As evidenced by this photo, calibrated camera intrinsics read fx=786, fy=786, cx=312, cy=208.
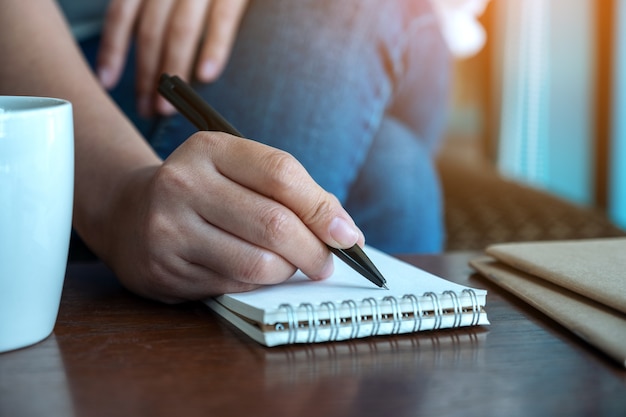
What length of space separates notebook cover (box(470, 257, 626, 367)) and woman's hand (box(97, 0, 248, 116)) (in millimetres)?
403

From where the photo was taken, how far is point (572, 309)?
49 centimetres

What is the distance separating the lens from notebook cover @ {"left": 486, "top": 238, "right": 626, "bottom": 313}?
0.49 meters

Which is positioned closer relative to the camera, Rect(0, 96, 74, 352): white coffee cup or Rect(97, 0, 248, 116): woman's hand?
Rect(0, 96, 74, 352): white coffee cup

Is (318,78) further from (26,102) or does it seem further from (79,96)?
(26,102)

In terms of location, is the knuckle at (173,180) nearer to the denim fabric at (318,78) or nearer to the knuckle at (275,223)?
the knuckle at (275,223)

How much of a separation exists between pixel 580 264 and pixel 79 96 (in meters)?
0.42

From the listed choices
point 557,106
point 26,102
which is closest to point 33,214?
point 26,102

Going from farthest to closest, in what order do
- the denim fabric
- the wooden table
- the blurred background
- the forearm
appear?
1. the blurred background
2. the denim fabric
3. the forearm
4. the wooden table

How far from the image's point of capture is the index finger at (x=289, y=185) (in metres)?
0.47

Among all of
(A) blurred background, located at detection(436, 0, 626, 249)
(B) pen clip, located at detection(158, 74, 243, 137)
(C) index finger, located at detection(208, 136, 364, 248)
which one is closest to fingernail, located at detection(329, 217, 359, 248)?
(C) index finger, located at detection(208, 136, 364, 248)

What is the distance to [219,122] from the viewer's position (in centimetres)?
56

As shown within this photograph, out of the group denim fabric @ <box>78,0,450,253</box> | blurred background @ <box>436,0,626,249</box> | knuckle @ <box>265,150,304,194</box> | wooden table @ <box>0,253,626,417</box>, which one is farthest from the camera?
blurred background @ <box>436,0,626,249</box>

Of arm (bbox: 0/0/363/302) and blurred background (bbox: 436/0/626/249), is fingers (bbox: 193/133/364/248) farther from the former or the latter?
blurred background (bbox: 436/0/626/249)

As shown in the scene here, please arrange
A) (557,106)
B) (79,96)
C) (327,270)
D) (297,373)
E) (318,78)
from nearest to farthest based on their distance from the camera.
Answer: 1. (297,373)
2. (327,270)
3. (79,96)
4. (318,78)
5. (557,106)
